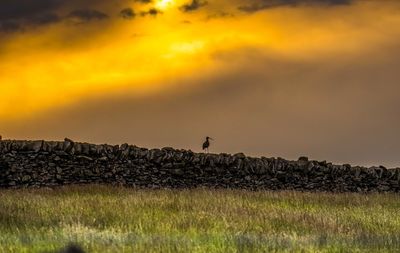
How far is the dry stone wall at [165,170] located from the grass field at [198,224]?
4.14m

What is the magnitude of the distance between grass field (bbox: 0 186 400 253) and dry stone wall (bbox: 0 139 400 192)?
4.14m

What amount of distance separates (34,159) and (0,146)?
1.26m

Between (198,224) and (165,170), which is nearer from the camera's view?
(198,224)

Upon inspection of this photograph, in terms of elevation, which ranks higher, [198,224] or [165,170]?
[165,170]

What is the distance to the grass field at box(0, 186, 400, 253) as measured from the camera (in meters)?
11.5

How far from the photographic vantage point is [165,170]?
2675 centimetres

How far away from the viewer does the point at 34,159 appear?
2602 cm

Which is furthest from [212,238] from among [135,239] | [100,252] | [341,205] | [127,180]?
[127,180]

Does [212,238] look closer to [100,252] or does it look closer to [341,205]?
[100,252]

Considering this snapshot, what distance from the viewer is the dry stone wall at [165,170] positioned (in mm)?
25938

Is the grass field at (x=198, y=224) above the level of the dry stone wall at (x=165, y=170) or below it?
below

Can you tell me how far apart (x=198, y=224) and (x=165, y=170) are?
1234 centimetres

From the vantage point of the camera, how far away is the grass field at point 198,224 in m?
11.5

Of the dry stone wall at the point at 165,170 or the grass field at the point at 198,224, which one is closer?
the grass field at the point at 198,224
